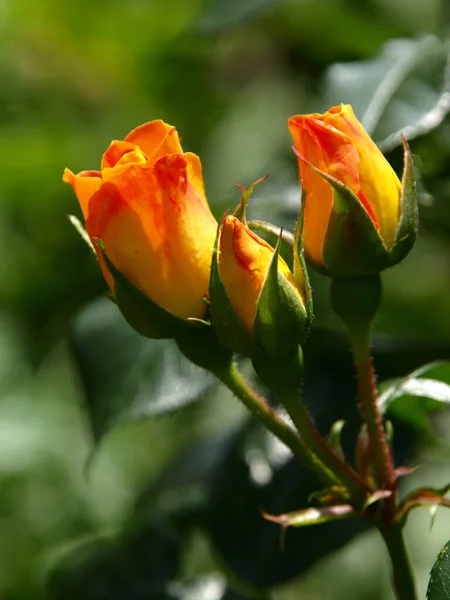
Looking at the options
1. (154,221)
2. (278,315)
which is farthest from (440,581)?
(154,221)

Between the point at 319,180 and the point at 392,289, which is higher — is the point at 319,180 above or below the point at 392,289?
above

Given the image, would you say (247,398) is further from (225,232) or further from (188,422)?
(188,422)

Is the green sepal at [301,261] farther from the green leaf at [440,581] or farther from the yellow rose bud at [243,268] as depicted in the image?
the green leaf at [440,581]

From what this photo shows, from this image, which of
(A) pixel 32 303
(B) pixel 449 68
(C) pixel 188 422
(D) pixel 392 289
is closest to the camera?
(B) pixel 449 68

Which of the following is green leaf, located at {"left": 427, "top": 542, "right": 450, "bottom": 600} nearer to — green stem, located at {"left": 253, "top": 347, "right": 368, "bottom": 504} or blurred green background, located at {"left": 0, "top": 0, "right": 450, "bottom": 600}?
green stem, located at {"left": 253, "top": 347, "right": 368, "bottom": 504}

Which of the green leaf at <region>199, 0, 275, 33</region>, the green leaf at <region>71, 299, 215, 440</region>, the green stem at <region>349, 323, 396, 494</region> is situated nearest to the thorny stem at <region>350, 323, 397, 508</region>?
the green stem at <region>349, 323, 396, 494</region>

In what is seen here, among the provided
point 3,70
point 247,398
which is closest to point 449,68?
point 247,398

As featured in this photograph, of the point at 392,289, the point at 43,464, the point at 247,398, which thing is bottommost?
the point at 43,464

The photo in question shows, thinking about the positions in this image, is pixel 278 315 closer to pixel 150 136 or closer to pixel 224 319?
pixel 224 319
